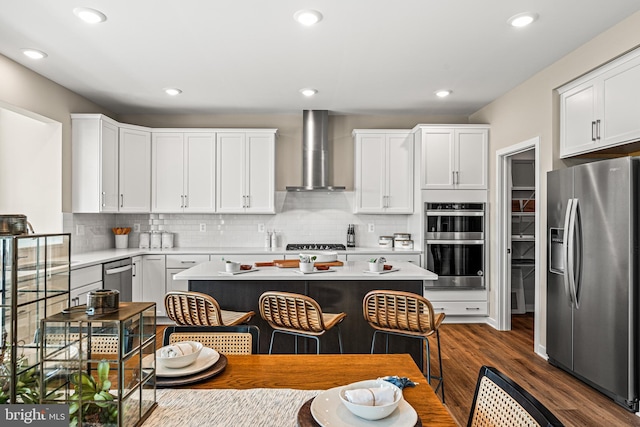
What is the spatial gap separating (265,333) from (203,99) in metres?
3.10

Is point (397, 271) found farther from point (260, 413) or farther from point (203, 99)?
point (203, 99)

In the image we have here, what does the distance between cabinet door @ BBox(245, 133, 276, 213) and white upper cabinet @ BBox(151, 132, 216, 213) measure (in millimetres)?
465

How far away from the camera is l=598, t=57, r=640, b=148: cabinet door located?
9.66 feet

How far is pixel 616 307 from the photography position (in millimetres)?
2928

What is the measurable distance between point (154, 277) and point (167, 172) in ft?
4.44

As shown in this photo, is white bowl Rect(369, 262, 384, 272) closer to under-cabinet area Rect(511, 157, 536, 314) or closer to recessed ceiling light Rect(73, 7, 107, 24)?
recessed ceiling light Rect(73, 7, 107, 24)

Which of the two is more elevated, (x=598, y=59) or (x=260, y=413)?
(x=598, y=59)

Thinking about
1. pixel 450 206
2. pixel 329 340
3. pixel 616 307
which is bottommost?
pixel 329 340

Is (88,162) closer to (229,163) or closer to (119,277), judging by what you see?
(119,277)

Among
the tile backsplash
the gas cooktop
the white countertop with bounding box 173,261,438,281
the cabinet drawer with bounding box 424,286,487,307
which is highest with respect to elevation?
the tile backsplash

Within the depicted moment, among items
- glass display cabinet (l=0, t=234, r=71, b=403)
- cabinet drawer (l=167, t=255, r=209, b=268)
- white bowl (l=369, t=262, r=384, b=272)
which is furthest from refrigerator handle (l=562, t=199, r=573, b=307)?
cabinet drawer (l=167, t=255, r=209, b=268)

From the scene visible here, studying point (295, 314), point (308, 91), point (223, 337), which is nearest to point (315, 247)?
point (308, 91)

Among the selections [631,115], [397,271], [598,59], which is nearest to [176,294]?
[397,271]

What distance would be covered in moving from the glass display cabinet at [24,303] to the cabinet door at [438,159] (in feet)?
15.2
